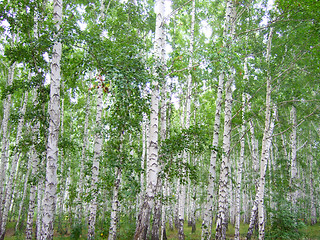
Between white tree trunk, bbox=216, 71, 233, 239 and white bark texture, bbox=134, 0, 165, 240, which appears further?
white tree trunk, bbox=216, 71, 233, 239

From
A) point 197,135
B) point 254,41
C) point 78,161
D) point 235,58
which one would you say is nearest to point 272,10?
point 254,41

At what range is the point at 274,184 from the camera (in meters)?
14.5

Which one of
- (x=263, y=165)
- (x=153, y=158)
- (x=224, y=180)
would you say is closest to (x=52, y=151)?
(x=153, y=158)

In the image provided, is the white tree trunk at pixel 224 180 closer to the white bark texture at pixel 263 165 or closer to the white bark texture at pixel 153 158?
the white bark texture at pixel 263 165

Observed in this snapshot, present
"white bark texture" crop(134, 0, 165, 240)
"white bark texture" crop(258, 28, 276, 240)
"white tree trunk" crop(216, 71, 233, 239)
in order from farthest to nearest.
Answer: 1. "white bark texture" crop(258, 28, 276, 240)
2. "white tree trunk" crop(216, 71, 233, 239)
3. "white bark texture" crop(134, 0, 165, 240)

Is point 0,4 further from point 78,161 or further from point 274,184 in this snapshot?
point 78,161

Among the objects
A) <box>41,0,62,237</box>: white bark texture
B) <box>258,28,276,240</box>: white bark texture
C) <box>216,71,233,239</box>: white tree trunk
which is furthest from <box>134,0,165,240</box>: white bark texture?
<box>258,28,276,240</box>: white bark texture

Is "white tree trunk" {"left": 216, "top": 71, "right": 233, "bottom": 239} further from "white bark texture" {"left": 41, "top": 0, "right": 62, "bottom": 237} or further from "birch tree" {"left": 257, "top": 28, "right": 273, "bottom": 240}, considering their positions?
"white bark texture" {"left": 41, "top": 0, "right": 62, "bottom": 237}

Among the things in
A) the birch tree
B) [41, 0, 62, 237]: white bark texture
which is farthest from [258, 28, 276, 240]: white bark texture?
[41, 0, 62, 237]: white bark texture

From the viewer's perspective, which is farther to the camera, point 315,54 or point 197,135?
point 315,54

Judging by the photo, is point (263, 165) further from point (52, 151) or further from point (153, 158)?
point (52, 151)

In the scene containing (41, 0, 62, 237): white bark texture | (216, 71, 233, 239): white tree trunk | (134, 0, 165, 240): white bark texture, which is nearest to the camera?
(41, 0, 62, 237): white bark texture

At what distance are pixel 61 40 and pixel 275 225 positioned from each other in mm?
12410

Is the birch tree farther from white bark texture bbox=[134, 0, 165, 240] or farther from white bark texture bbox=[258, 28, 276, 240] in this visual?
white bark texture bbox=[134, 0, 165, 240]
